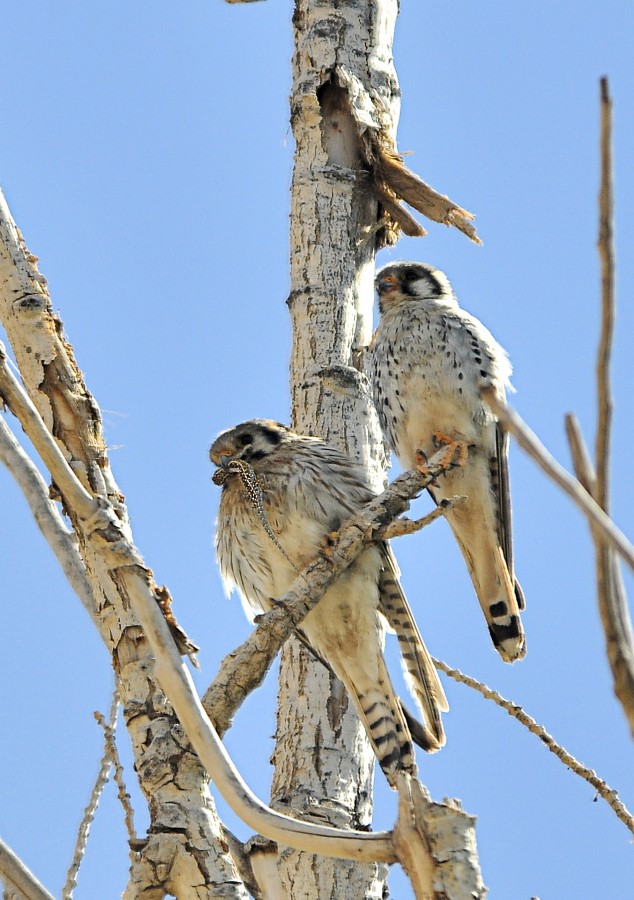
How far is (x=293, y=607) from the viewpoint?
10.2 feet

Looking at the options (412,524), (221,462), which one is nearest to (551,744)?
(412,524)

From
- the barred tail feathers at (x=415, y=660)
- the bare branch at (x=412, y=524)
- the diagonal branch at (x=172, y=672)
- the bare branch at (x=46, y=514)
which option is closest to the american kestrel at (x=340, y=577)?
the barred tail feathers at (x=415, y=660)

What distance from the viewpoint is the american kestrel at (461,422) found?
4.59 metres

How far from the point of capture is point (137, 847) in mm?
2355

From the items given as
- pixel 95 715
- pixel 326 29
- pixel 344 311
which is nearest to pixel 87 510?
pixel 95 715

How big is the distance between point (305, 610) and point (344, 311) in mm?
1744

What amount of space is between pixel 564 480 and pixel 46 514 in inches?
60.3

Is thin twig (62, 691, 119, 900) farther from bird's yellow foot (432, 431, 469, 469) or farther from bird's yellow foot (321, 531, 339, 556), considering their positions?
bird's yellow foot (432, 431, 469, 469)

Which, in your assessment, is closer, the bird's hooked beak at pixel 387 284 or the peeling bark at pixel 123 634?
the peeling bark at pixel 123 634

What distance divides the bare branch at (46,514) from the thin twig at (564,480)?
50.2 inches

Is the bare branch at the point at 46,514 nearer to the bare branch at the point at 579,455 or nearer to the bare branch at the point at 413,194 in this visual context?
the bare branch at the point at 579,455

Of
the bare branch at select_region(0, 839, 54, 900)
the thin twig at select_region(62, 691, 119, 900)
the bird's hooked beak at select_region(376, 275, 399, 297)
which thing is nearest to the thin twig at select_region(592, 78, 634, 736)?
the bare branch at select_region(0, 839, 54, 900)

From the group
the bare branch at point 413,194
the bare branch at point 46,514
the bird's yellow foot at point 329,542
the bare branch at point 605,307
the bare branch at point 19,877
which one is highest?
the bare branch at point 413,194

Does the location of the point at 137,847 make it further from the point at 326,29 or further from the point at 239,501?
the point at 326,29
